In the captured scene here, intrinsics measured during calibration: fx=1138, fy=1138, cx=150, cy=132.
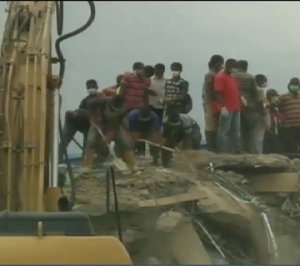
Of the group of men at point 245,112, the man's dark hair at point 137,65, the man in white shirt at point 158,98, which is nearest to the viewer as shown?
the man's dark hair at point 137,65

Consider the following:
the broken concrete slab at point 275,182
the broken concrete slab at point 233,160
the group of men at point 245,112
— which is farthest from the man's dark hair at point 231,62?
the broken concrete slab at point 275,182

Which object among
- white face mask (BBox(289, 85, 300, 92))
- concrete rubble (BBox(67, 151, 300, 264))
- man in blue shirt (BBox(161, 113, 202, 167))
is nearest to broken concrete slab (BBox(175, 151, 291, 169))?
concrete rubble (BBox(67, 151, 300, 264))

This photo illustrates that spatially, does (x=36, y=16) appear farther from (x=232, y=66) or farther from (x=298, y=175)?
(x=298, y=175)

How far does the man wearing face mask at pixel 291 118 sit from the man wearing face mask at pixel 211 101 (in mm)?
296

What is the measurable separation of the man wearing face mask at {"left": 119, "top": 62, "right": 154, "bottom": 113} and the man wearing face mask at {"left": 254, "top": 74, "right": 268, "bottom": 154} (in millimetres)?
456

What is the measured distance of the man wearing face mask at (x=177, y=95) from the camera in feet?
14.4

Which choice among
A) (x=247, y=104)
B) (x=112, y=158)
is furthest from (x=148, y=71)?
(x=247, y=104)

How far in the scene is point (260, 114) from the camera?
5242mm

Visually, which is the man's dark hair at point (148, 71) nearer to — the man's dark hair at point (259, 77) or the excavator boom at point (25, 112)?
the man's dark hair at point (259, 77)

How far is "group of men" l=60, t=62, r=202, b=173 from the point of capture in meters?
4.31

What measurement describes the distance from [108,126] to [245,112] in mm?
859

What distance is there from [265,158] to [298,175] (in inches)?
12.8

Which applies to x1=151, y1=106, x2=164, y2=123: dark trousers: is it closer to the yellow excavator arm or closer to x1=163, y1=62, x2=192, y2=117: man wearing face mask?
x1=163, y1=62, x2=192, y2=117: man wearing face mask

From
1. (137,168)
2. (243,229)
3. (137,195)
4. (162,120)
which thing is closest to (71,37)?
(162,120)
